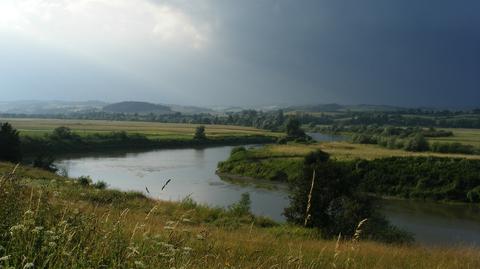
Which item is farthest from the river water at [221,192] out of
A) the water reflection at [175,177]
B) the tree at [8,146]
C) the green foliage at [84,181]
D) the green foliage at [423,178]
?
the green foliage at [84,181]

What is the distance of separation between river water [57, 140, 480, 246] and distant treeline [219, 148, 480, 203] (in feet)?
7.99

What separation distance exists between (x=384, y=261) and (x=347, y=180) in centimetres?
1862

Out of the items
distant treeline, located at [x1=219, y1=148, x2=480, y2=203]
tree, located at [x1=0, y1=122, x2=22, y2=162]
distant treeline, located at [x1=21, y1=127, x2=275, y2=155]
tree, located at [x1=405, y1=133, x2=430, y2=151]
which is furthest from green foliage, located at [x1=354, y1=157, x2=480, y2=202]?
distant treeline, located at [x1=21, y1=127, x2=275, y2=155]

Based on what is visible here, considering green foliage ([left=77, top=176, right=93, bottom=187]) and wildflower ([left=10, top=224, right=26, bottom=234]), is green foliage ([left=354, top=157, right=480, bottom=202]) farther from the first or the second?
wildflower ([left=10, top=224, right=26, bottom=234])

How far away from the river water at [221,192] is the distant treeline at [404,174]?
2.44 metres

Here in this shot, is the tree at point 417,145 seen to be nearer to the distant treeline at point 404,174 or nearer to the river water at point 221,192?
the distant treeline at point 404,174

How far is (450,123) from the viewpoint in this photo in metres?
169

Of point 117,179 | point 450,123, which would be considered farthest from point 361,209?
point 450,123

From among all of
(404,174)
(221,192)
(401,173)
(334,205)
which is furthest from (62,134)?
(334,205)

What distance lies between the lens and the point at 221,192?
3950cm

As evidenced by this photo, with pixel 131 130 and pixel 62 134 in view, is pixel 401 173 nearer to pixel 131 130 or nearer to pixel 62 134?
pixel 62 134

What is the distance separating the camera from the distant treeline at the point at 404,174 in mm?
44969

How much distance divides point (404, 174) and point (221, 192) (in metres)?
20.3

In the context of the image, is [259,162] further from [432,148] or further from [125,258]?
[125,258]
